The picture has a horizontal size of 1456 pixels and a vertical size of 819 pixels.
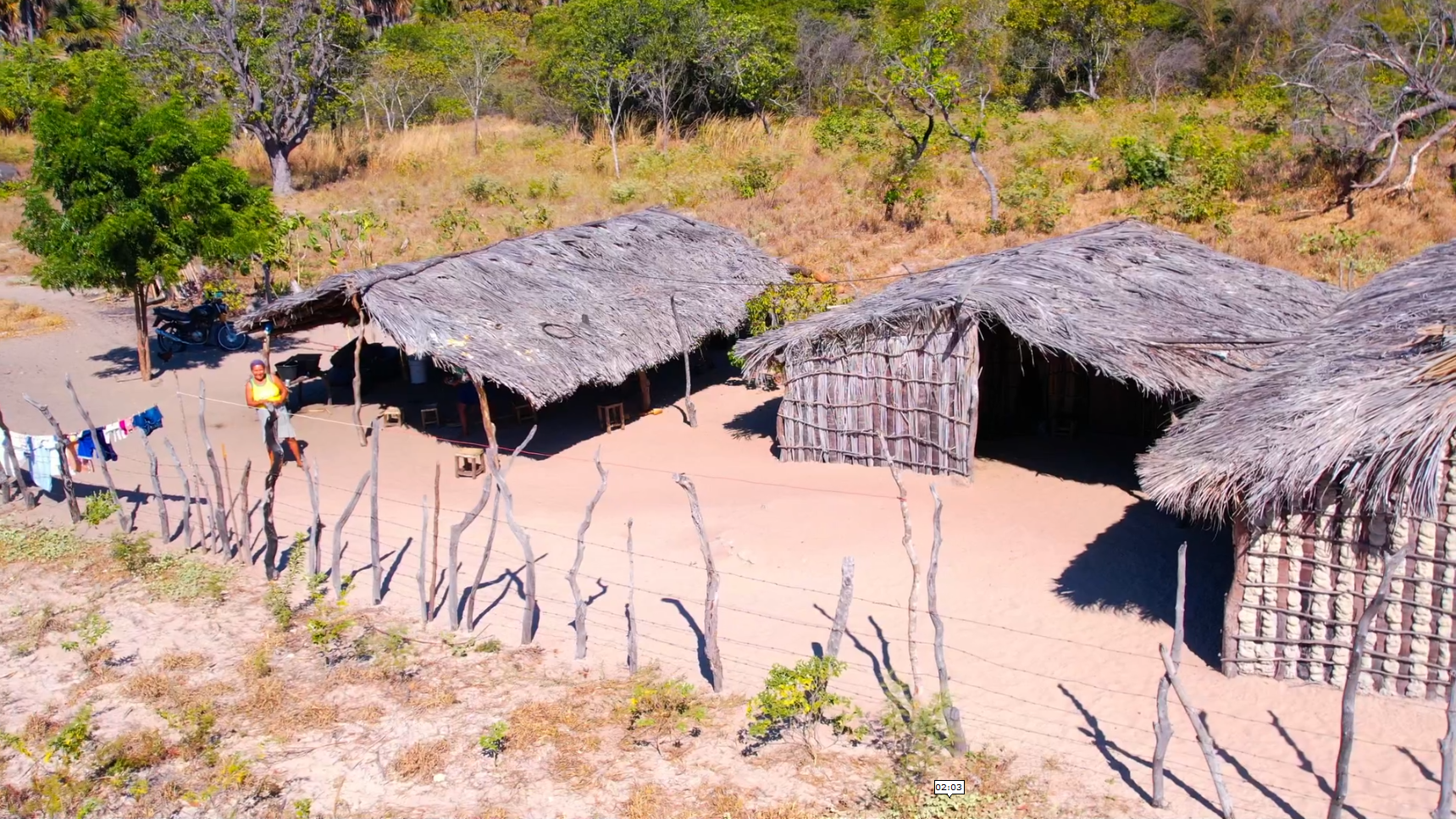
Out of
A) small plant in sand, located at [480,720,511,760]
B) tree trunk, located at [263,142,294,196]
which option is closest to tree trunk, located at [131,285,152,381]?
small plant in sand, located at [480,720,511,760]

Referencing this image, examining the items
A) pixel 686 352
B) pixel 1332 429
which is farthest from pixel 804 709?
pixel 686 352

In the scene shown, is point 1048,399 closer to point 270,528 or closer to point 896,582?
point 896,582

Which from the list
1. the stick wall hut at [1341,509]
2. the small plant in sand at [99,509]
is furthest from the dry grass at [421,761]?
the small plant in sand at [99,509]

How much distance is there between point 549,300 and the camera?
13445mm

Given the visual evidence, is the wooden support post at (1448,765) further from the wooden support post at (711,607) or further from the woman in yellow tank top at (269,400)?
the woman in yellow tank top at (269,400)

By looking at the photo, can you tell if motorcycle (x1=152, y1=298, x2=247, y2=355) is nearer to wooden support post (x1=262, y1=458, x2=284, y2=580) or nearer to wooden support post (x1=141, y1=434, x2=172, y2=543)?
wooden support post (x1=141, y1=434, x2=172, y2=543)

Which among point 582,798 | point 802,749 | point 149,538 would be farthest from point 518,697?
point 149,538

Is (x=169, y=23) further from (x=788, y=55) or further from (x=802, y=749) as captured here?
(x=802, y=749)

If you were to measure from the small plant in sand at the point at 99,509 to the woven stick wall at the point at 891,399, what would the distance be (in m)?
6.66

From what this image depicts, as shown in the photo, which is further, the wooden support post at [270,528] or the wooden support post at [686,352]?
the wooden support post at [686,352]

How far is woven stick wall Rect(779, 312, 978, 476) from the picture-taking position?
11.2 metres

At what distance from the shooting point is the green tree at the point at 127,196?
14336 mm

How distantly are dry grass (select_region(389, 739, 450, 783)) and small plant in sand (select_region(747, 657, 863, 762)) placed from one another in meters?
1.90

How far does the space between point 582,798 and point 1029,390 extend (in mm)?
8689
